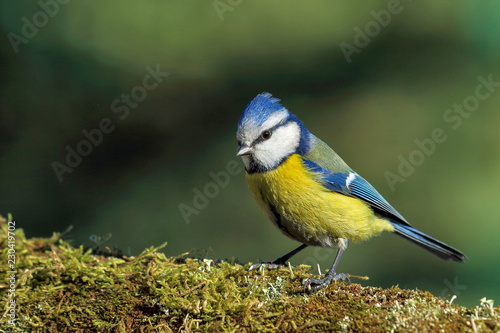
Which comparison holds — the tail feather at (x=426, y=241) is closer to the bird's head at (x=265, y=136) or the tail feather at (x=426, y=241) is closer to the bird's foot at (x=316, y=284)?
the bird's head at (x=265, y=136)

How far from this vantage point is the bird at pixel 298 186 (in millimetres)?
2148

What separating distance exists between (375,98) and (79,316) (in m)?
3.46

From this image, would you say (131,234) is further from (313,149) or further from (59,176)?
(313,149)

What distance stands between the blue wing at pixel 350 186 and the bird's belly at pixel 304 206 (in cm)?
4

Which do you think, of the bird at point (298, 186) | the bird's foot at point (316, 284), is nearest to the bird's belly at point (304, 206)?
the bird at point (298, 186)

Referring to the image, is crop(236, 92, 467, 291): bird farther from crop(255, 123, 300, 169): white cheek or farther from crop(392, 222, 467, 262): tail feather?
crop(392, 222, 467, 262): tail feather

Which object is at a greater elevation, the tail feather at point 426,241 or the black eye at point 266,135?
the black eye at point 266,135

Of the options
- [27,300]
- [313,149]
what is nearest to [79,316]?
[27,300]

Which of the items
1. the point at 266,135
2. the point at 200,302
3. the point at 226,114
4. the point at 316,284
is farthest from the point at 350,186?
the point at 226,114

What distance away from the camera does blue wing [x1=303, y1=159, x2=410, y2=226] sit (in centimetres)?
228

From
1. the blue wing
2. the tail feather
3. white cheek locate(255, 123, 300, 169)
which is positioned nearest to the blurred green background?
the tail feather

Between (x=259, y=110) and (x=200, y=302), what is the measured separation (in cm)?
109

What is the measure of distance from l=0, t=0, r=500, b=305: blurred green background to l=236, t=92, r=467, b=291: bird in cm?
146

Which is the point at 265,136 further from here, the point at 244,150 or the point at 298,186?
the point at 298,186
